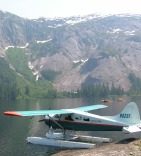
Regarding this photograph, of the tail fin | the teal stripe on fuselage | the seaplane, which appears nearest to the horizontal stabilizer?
the seaplane

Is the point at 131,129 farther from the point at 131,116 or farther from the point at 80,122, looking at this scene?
the point at 80,122

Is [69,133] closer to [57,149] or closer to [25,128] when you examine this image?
[57,149]

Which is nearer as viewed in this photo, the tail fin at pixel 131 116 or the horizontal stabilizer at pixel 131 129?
the horizontal stabilizer at pixel 131 129

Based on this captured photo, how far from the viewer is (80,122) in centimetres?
3512

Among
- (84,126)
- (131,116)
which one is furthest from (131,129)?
(84,126)

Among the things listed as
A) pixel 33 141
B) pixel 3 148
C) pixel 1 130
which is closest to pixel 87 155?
pixel 33 141

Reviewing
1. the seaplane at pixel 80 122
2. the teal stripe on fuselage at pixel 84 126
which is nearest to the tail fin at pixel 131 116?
the seaplane at pixel 80 122

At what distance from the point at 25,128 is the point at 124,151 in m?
28.6

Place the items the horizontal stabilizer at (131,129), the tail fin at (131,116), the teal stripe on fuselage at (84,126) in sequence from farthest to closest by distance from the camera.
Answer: the teal stripe on fuselage at (84,126) → the tail fin at (131,116) → the horizontal stabilizer at (131,129)

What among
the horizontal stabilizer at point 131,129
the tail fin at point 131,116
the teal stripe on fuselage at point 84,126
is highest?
the tail fin at point 131,116

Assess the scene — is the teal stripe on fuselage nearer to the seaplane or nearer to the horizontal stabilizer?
the seaplane

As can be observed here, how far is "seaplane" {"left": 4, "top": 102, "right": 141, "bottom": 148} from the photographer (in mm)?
32406

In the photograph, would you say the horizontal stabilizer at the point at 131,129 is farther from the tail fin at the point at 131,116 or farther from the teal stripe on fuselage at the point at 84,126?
the teal stripe on fuselage at the point at 84,126

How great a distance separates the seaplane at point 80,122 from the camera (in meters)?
32.4
